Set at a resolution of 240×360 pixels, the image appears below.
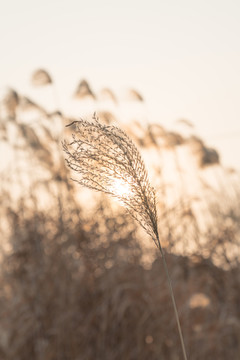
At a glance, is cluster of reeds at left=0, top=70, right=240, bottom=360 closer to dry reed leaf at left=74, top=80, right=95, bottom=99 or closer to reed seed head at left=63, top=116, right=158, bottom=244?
dry reed leaf at left=74, top=80, right=95, bottom=99

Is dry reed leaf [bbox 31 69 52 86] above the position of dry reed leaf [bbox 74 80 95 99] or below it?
above

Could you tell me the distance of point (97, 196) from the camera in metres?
3.73

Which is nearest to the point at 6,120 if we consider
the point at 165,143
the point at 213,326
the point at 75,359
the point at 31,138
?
the point at 31,138

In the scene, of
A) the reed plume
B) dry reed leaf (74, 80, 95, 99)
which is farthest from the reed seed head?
dry reed leaf (74, 80, 95, 99)

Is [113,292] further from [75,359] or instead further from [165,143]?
[165,143]

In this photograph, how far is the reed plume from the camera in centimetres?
93

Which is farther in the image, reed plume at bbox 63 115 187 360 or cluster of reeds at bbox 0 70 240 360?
cluster of reeds at bbox 0 70 240 360

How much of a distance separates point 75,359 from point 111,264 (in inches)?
26.7

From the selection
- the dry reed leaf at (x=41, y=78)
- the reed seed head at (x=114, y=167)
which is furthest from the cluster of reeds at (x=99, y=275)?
the reed seed head at (x=114, y=167)

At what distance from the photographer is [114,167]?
97cm

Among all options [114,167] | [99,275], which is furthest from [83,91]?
[114,167]

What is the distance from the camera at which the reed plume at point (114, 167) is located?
928 millimetres

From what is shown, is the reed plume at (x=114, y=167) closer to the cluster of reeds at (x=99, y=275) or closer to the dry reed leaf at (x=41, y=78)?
the cluster of reeds at (x=99, y=275)

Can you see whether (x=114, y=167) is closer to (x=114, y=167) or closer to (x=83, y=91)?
(x=114, y=167)
